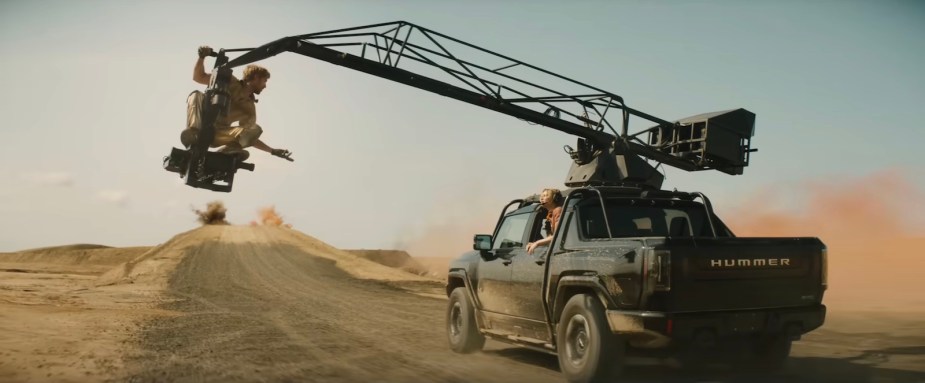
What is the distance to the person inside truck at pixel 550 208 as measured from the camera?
838 cm

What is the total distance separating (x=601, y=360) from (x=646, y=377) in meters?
1.09

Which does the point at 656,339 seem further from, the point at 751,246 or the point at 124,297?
the point at 124,297

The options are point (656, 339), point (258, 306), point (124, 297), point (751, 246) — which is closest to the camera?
point (656, 339)

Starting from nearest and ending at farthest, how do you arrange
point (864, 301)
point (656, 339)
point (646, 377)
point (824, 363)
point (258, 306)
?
point (656, 339) < point (646, 377) < point (824, 363) < point (258, 306) < point (864, 301)

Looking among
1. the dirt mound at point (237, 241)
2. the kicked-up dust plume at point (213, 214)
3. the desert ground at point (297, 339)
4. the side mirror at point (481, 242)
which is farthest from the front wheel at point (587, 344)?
the kicked-up dust plume at point (213, 214)

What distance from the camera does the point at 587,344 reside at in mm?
7109

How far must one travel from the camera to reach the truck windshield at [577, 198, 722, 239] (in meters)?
8.14

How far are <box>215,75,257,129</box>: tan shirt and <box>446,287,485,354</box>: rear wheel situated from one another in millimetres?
3639

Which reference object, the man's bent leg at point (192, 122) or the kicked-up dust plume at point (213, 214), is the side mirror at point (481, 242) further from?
the kicked-up dust plume at point (213, 214)

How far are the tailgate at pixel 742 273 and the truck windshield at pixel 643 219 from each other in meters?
1.33

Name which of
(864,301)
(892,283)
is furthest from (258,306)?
(892,283)

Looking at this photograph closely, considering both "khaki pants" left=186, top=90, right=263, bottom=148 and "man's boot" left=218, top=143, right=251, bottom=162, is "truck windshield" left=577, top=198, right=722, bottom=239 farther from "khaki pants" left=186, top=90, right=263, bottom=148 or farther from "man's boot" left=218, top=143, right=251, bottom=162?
"man's boot" left=218, top=143, right=251, bottom=162

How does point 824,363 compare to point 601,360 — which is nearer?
point 601,360

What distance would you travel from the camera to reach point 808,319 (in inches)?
290
